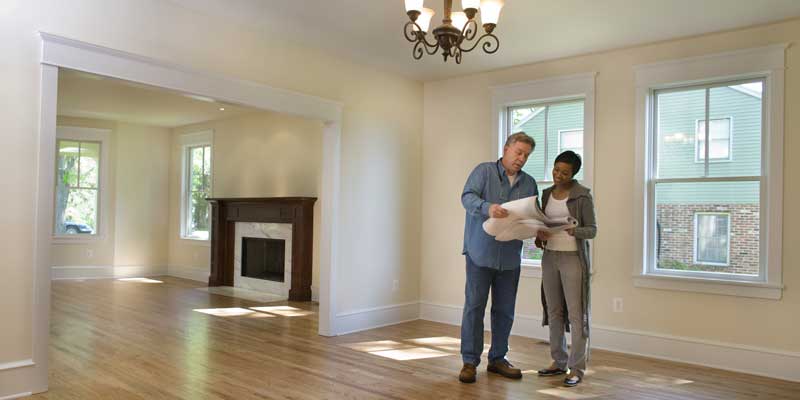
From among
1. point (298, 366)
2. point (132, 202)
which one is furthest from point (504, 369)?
point (132, 202)

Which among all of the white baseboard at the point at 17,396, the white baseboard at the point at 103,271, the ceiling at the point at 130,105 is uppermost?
the ceiling at the point at 130,105

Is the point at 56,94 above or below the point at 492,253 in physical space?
above

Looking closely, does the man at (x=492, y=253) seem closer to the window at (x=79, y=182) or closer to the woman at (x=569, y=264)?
the woman at (x=569, y=264)

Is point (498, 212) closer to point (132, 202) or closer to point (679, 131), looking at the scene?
point (679, 131)

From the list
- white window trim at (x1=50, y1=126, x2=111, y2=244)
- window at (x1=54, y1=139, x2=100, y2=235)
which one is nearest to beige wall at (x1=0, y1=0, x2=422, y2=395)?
white window trim at (x1=50, y1=126, x2=111, y2=244)

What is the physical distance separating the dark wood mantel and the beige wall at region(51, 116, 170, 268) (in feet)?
5.98

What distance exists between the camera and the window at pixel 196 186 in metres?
9.51

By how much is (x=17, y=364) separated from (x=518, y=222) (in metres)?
3.00

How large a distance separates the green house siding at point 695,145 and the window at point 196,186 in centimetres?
712

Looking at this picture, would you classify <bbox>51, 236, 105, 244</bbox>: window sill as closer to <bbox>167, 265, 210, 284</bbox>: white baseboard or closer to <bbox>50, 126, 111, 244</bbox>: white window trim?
<bbox>50, 126, 111, 244</bbox>: white window trim

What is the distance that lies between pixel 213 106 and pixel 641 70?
5.71m

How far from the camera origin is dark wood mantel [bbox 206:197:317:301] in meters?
7.34

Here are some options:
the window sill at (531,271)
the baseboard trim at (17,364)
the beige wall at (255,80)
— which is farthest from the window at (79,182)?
the window sill at (531,271)

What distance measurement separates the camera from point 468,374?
144 inches
